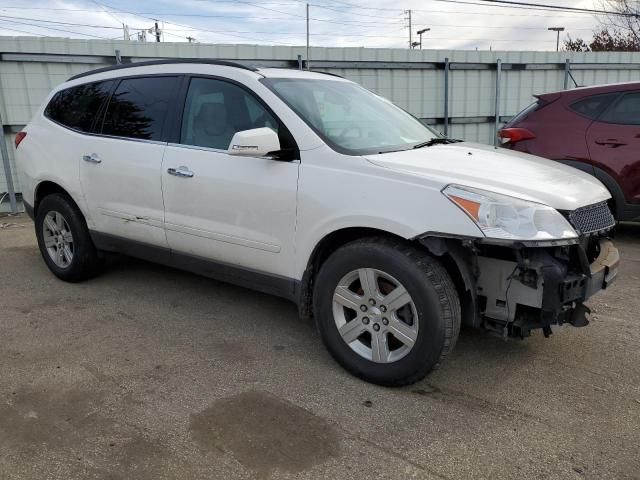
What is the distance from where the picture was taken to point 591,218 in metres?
3.00

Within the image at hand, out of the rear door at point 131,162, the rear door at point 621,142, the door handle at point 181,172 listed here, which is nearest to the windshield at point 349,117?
the door handle at point 181,172

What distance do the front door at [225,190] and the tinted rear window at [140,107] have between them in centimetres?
25

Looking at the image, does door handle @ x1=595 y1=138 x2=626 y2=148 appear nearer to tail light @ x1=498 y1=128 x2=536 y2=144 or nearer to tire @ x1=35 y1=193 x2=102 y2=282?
tail light @ x1=498 y1=128 x2=536 y2=144

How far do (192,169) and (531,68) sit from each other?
32.0 ft

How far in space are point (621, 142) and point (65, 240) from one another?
554 cm

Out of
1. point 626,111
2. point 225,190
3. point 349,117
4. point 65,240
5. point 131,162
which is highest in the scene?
point 349,117

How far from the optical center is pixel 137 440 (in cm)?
263

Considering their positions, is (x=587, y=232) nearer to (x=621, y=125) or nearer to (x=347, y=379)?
(x=347, y=379)

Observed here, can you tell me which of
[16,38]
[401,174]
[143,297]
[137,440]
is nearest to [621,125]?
[401,174]

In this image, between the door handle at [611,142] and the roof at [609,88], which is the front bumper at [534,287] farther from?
the roof at [609,88]

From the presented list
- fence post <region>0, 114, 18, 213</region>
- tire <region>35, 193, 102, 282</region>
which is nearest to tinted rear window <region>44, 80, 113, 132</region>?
tire <region>35, 193, 102, 282</region>

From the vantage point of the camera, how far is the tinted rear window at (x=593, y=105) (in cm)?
587

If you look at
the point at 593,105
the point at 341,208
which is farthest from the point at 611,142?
the point at 341,208

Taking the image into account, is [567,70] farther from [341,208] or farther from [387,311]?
[387,311]
